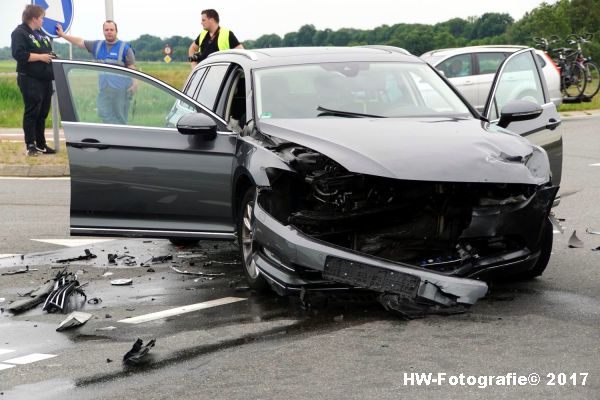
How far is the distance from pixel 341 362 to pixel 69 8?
13.9 meters

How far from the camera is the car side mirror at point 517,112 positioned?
898 centimetres

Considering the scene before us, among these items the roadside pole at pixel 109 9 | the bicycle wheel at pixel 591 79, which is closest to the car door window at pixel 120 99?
the roadside pole at pixel 109 9

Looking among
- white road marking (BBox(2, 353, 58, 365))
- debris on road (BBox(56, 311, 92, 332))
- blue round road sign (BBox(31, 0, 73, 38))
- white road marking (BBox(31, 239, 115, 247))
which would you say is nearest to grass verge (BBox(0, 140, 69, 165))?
blue round road sign (BBox(31, 0, 73, 38))

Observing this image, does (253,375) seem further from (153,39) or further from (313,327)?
(153,39)

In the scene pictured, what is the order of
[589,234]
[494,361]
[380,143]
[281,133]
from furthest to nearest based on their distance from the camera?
[589,234], [281,133], [380,143], [494,361]

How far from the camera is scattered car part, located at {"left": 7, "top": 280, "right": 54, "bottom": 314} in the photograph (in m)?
8.02

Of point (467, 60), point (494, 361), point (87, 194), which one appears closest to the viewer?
point (494, 361)

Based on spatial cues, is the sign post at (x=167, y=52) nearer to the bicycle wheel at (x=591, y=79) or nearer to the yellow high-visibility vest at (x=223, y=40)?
the bicycle wheel at (x=591, y=79)

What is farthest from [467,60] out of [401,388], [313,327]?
[401,388]

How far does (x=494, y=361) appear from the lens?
6066 mm

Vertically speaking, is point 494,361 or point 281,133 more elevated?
point 281,133

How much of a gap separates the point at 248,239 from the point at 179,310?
87 cm

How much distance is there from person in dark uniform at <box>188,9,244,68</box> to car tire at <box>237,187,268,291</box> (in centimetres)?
859

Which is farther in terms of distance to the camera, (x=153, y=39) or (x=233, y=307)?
(x=153, y=39)
